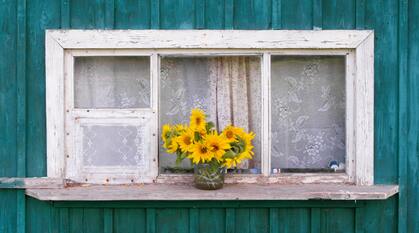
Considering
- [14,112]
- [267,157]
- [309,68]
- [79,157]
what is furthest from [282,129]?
[14,112]

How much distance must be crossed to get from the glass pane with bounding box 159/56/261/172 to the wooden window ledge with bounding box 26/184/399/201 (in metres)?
0.27

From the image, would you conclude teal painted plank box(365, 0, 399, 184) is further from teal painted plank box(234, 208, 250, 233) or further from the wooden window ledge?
teal painted plank box(234, 208, 250, 233)

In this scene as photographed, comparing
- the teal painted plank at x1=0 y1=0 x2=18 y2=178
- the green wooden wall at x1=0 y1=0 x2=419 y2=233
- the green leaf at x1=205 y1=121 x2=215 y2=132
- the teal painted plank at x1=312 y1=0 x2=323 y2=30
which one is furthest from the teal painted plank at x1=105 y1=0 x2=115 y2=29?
the teal painted plank at x1=312 y1=0 x2=323 y2=30

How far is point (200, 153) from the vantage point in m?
3.18

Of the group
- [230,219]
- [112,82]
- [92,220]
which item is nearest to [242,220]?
[230,219]

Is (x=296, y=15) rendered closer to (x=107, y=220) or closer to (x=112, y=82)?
(x=112, y=82)

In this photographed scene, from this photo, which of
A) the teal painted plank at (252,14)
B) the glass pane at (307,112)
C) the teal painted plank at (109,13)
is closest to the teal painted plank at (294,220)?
Result: the glass pane at (307,112)

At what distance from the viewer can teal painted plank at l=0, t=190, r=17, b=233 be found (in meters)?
3.36

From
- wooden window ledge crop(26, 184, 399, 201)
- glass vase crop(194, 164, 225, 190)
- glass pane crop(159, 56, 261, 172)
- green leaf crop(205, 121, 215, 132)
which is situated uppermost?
glass pane crop(159, 56, 261, 172)

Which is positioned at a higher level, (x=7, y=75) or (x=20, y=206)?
(x=7, y=75)

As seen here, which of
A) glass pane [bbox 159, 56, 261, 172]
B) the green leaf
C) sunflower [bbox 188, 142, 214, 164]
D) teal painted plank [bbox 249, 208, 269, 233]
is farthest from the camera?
glass pane [bbox 159, 56, 261, 172]

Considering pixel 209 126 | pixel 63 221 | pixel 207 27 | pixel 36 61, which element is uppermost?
pixel 207 27

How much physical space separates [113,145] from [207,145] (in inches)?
24.9

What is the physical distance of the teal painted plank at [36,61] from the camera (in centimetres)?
334
